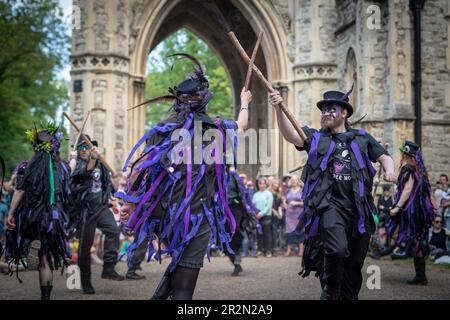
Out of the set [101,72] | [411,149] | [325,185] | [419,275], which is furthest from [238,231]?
[101,72]

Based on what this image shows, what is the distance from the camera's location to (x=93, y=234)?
9570mm

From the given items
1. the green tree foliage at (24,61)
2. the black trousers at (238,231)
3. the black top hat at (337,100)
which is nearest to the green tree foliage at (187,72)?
the green tree foliage at (24,61)

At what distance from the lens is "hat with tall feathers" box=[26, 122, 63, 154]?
8.07 metres

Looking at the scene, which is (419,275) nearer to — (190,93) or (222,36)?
(190,93)

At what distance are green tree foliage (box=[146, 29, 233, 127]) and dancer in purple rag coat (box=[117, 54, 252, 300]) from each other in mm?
29060

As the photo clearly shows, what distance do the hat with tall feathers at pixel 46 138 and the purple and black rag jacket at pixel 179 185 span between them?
107 inches

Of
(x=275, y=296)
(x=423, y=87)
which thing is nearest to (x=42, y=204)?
(x=275, y=296)

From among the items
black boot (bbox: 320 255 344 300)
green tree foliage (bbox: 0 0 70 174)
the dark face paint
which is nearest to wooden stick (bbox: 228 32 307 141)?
the dark face paint

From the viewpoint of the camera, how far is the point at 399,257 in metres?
14.2

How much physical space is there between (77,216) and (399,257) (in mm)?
7378

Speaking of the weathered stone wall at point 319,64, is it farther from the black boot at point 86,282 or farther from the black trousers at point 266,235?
the black boot at point 86,282

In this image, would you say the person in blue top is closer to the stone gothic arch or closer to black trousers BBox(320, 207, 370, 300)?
the stone gothic arch

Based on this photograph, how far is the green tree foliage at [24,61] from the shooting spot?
2784 cm

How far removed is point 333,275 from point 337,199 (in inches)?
27.3
